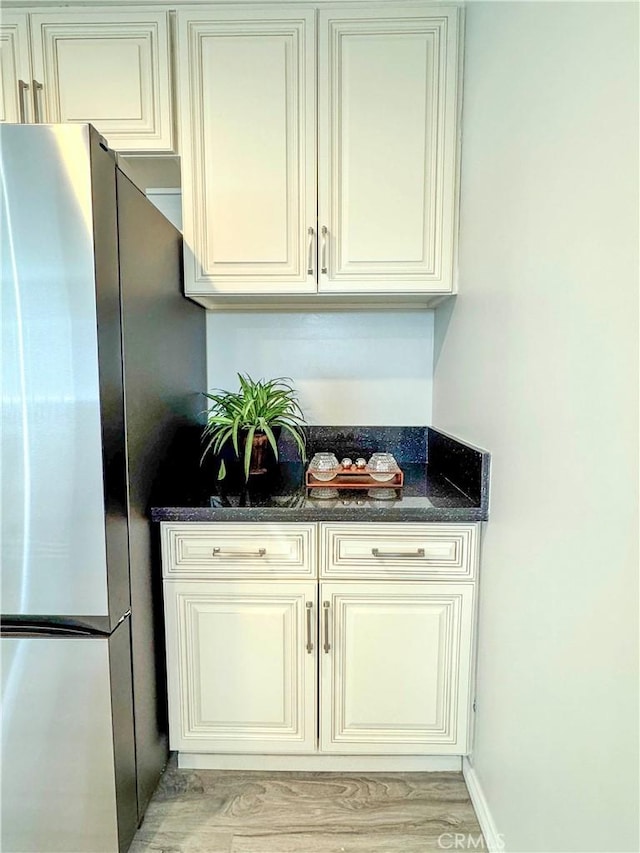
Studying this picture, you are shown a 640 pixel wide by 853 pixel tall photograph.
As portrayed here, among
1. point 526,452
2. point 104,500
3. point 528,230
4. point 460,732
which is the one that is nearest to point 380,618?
point 460,732

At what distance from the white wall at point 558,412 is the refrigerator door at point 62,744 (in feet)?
3.11

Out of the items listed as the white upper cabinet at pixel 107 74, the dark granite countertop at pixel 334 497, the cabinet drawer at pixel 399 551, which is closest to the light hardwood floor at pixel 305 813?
the cabinet drawer at pixel 399 551

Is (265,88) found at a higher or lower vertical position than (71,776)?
higher

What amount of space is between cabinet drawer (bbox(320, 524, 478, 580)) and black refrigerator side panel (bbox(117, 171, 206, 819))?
19.7 inches

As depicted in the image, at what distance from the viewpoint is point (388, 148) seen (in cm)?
143

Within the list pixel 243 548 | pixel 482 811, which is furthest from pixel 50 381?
pixel 482 811

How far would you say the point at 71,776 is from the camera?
1.07m

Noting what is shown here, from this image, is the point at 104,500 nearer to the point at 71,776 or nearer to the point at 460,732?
the point at 71,776

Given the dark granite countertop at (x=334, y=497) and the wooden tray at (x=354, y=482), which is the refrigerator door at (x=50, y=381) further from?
the wooden tray at (x=354, y=482)

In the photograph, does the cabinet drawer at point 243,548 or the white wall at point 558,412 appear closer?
the white wall at point 558,412

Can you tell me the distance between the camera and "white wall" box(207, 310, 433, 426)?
1.87m

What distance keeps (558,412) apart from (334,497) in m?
0.71

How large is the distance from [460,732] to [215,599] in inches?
32.7

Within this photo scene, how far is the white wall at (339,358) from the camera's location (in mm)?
1871
